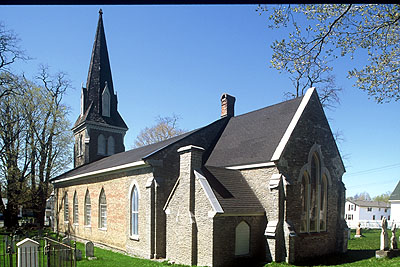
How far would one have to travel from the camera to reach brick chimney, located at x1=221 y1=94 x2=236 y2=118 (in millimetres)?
23125

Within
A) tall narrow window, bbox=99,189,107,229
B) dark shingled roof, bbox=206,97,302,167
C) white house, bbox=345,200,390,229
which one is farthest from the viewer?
white house, bbox=345,200,390,229

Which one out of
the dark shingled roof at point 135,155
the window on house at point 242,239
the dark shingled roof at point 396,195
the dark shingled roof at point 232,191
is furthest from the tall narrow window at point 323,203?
the dark shingled roof at point 396,195

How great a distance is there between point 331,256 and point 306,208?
9.50 ft

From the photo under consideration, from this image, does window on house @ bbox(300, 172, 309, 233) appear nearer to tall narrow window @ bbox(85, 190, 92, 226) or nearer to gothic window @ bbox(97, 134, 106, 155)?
tall narrow window @ bbox(85, 190, 92, 226)

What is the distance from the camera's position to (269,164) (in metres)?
14.9

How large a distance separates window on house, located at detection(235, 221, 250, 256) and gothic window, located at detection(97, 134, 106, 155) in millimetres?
22217

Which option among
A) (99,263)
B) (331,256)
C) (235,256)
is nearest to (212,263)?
(235,256)

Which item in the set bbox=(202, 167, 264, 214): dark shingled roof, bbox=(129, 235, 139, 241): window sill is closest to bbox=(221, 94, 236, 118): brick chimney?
bbox=(202, 167, 264, 214): dark shingled roof

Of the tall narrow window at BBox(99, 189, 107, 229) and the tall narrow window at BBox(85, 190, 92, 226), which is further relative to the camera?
the tall narrow window at BBox(85, 190, 92, 226)

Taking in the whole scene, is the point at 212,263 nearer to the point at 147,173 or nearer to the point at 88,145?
the point at 147,173

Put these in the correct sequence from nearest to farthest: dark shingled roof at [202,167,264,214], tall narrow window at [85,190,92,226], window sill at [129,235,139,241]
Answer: dark shingled roof at [202,167,264,214] → window sill at [129,235,139,241] → tall narrow window at [85,190,92,226]

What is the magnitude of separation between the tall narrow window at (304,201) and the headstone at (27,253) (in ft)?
37.0

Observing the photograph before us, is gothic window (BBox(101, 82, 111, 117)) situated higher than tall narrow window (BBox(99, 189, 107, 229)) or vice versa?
gothic window (BBox(101, 82, 111, 117))
